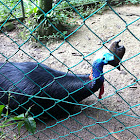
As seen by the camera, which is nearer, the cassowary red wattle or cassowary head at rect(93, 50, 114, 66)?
cassowary head at rect(93, 50, 114, 66)

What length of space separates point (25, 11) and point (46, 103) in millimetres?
3135

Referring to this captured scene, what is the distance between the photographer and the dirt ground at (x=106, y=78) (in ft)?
7.93

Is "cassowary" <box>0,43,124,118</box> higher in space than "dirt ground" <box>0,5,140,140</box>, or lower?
higher

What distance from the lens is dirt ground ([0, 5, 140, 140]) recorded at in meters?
2.42

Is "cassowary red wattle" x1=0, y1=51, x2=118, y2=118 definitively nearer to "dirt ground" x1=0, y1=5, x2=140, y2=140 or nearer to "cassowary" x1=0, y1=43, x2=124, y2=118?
"cassowary" x1=0, y1=43, x2=124, y2=118

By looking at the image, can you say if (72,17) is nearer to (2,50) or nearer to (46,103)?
(2,50)

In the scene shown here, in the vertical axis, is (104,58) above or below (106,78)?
above

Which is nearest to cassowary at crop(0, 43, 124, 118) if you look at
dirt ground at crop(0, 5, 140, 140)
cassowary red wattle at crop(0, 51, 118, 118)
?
cassowary red wattle at crop(0, 51, 118, 118)

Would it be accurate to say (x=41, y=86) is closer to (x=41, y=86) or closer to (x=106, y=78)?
(x=41, y=86)

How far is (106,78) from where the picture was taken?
3.38 meters

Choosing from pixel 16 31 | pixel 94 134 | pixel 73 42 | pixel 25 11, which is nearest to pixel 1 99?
pixel 94 134

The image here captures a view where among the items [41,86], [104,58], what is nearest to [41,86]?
[41,86]

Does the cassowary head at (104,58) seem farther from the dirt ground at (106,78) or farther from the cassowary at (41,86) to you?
the dirt ground at (106,78)

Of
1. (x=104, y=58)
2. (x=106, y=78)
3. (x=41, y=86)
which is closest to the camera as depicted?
(x=104, y=58)
